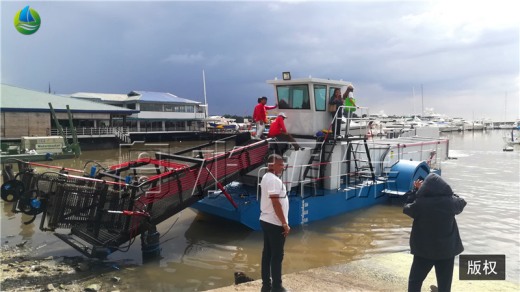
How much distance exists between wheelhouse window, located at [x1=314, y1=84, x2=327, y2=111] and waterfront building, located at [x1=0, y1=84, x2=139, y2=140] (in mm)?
30734

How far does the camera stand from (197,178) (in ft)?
25.6

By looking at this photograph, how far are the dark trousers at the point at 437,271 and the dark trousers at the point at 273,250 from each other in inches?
63.5

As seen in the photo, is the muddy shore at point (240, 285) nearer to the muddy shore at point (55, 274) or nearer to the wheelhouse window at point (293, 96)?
the muddy shore at point (55, 274)

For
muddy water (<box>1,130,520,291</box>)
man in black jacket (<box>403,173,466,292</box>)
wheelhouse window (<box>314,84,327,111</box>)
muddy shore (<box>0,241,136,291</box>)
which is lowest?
muddy water (<box>1,130,520,291</box>)

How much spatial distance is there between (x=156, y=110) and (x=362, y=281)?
51256 millimetres

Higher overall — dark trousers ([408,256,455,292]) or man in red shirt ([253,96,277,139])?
man in red shirt ([253,96,277,139])

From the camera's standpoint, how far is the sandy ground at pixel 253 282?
5.30m

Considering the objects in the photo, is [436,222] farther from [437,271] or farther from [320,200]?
[320,200]

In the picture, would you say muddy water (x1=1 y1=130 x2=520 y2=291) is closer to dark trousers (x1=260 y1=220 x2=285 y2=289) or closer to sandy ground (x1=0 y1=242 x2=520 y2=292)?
sandy ground (x1=0 y1=242 x2=520 y2=292)

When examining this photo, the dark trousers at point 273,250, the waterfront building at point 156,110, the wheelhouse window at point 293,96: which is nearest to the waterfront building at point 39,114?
the waterfront building at point 156,110

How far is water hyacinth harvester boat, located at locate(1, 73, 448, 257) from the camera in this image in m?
6.79

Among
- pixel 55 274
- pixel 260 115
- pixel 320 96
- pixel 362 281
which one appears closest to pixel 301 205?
pixel 260 115

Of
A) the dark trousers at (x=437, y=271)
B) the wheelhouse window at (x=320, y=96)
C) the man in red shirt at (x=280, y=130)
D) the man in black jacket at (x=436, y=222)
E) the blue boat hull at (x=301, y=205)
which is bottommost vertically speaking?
the blue boat hull at (x=301, y=205)

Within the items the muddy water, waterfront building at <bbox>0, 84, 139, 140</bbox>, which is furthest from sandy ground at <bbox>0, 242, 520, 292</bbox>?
waterfront building at <bbox>0, 84, 139, 140</bbox>
